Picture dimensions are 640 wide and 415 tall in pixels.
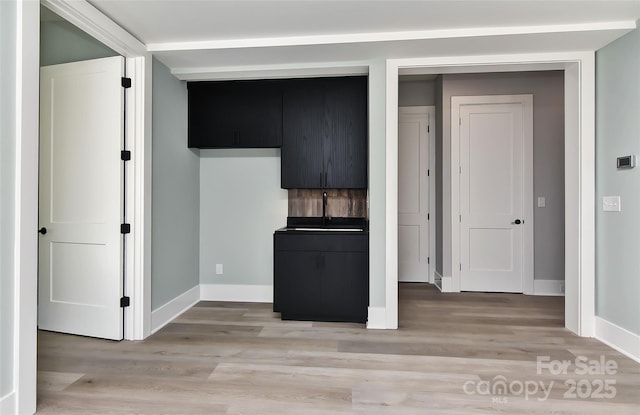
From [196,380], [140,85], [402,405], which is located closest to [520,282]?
[402,405]

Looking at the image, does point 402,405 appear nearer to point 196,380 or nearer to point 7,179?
point 196,380

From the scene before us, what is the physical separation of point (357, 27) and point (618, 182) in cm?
233

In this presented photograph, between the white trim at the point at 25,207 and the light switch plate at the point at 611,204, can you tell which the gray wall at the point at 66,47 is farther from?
the light switch plate at the point at 611,204

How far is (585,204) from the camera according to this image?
2945 mm

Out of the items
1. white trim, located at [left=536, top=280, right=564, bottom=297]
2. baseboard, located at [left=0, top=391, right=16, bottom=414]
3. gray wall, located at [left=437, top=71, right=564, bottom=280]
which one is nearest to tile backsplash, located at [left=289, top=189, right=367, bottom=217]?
gray wall, located at [left=437, top=71, right=564, bottom=280]

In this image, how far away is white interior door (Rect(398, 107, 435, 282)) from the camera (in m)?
4.87

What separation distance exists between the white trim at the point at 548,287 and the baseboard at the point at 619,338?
1.40 metres

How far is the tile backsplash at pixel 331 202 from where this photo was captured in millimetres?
3801

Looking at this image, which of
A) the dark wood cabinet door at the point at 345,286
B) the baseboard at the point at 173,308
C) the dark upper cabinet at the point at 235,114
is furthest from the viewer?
the dark upper cabinet at the point at 235,114

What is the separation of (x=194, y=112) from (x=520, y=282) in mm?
4284

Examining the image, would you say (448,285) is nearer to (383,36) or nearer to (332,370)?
(332,370)

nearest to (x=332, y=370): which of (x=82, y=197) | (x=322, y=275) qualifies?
(x=322, y=275)

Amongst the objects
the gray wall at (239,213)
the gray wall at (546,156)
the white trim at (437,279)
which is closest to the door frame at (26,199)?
the gray wall at (239,213)

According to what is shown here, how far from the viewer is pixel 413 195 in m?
4.89
